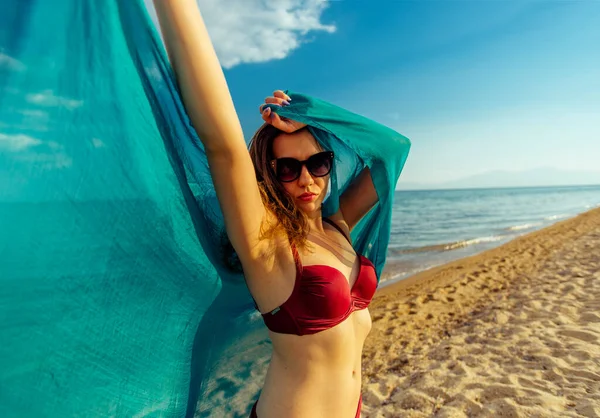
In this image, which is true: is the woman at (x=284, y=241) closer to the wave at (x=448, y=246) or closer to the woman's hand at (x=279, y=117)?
the woman's hand at (x=279, y=117)

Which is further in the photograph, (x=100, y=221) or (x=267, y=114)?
(x=267, y=114)

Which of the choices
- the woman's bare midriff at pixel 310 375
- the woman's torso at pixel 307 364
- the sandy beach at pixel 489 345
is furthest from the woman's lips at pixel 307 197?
the sandy beach at pixel 489 345

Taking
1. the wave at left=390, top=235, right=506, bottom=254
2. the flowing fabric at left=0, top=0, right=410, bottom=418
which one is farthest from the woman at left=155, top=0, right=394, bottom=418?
the wave at left=390, top=235, right=506, bottom=254

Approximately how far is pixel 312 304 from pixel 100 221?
0.82 meters

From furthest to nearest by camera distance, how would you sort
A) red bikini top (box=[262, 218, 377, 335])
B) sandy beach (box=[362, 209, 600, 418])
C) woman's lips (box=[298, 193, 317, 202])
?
sandy beach (box=[362, 209, 600, 418]), woman's lips (box=[298, 193, 317, 202]), red bikini top (box=[262, 218, 377, 335])

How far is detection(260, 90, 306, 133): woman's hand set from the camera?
1777 millimetres

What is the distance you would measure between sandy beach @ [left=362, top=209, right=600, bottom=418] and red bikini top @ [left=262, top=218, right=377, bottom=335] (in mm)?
2403

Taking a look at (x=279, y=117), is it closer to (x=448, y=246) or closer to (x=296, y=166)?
(x=296, y=166)

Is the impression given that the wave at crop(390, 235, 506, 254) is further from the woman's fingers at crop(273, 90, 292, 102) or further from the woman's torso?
the woman's fingers at crop(273, 90, 292, 102)

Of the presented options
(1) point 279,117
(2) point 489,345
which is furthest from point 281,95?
(2) point 489,345

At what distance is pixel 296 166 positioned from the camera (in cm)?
182

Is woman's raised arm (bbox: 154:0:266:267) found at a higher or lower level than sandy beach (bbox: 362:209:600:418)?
higher

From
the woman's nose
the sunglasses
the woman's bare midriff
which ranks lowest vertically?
the woman's bare midriff

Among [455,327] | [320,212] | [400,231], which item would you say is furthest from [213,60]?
[400,231]
